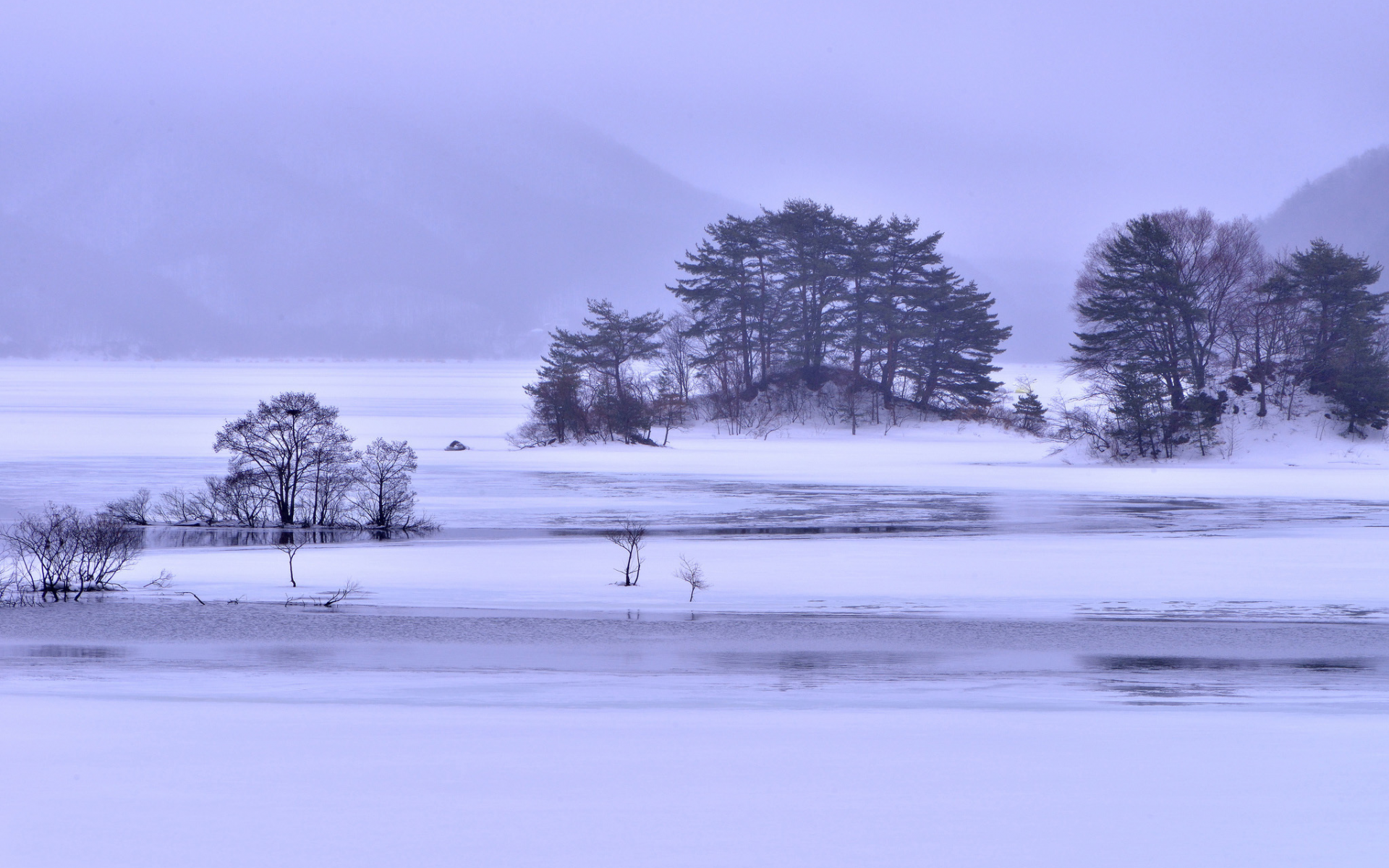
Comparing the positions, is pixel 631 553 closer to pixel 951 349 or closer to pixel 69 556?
pixel 69 556

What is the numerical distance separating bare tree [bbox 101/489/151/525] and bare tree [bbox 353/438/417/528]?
191 inches

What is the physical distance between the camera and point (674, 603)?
19.1 m

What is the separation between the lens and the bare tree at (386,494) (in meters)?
29.7

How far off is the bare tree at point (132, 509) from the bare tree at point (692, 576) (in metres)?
13.6

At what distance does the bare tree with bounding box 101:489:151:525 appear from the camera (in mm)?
28609

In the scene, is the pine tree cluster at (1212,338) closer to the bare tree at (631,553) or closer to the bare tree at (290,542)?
the bare tree at (631,553)

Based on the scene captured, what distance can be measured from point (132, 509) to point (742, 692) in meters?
22.2

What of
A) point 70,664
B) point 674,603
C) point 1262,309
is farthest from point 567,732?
point 1262,309

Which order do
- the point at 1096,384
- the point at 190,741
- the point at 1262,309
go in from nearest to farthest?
the point at 190,741, the point at 1262,309, the point at 1096,384

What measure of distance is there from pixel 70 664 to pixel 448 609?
17.6ft

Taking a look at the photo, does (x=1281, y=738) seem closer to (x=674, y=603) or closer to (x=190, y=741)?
(x=190, y=741)

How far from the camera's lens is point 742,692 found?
1266cm

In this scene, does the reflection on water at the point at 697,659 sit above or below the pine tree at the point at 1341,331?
→ below

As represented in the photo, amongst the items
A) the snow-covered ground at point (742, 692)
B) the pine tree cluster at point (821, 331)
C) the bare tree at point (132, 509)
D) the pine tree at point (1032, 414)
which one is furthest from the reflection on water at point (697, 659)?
the pine tree at point (1032, 414)
